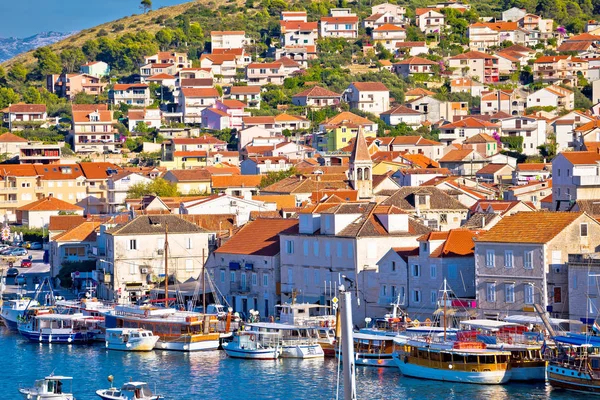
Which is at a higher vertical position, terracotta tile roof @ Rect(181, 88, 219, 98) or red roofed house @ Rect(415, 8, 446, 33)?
red roofed house @ Rect(415, 8, 446, 33)

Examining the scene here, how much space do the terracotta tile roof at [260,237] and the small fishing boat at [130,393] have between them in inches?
810

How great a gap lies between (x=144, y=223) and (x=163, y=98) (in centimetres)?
8019

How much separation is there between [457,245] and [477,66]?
347ft

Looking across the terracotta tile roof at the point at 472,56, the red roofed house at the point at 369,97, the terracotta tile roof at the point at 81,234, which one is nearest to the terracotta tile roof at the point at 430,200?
the terracotta tile roof at the point at 81,234

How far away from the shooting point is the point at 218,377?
183 feet

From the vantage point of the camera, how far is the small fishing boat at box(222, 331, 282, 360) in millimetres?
59938

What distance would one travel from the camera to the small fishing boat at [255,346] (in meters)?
59.9

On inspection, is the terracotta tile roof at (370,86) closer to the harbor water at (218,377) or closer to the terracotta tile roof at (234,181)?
the terracotta tile roof at (234,181)

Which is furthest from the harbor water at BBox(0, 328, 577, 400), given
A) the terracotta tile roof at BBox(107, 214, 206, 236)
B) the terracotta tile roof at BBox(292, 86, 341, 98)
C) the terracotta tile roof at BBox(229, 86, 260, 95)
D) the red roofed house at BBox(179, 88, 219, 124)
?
the terracotta tile roof at BBox(229, 86, 260, 95)

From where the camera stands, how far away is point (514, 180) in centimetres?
10850

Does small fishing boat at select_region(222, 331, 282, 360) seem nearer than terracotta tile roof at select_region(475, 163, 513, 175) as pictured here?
Yes

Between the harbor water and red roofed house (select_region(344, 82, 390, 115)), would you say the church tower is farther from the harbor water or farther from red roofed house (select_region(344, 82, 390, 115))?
red roofed house (select_region(344, 82, 390, 115))

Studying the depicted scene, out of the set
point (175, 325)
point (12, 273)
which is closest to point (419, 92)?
point (12, 273)

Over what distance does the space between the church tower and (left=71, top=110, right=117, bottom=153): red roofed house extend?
5306 cm
